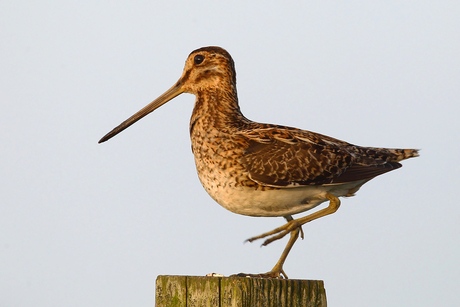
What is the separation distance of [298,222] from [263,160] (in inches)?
33.2

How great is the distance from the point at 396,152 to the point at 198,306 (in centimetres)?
437

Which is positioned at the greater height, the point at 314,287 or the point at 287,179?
the point at 287,179

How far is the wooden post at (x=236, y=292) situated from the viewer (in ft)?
15.9

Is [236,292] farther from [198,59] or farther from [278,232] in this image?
[198,59]

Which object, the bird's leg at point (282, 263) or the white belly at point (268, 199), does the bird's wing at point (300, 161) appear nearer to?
the white belly at point (268, 199)

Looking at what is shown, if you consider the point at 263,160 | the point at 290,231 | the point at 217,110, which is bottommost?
the point at 290,231

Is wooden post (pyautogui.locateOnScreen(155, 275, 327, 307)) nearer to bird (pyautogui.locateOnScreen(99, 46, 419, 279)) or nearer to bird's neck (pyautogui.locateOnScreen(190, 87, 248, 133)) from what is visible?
bird (pyautogui.locateOnScreen(99, 46, 419, 279))

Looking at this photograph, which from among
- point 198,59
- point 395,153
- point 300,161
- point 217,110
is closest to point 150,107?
point 198,59

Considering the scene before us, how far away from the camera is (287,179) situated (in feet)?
23.0

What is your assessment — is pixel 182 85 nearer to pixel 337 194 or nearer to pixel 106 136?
pixel 106 136

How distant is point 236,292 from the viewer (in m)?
4.80

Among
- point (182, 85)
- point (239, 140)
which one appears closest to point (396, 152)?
point (239, 140)

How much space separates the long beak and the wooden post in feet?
11.9

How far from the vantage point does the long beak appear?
8359mm
